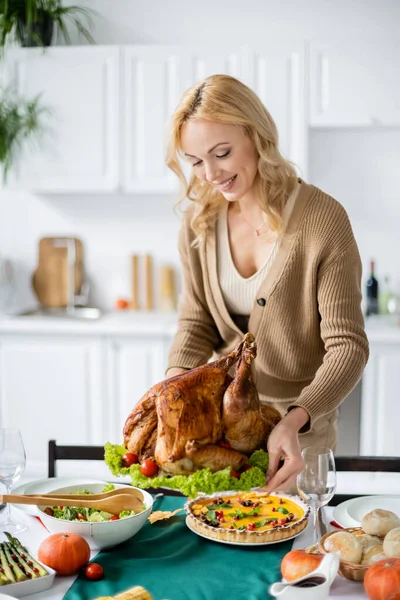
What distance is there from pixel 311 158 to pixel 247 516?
3.03 m

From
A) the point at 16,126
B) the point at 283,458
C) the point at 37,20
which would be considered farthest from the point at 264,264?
the point at 37,20

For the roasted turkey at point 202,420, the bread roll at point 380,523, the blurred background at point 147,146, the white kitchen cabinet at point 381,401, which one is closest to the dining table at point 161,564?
the bread roll at point 380,523

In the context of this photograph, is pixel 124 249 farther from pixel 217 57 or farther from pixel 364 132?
pixel 364 132

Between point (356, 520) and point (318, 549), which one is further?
point (356, 520)

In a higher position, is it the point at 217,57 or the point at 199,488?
the point at 217,57

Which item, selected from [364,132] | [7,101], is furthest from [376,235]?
[7,101]

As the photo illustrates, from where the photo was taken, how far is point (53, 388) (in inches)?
160

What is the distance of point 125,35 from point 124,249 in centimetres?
122

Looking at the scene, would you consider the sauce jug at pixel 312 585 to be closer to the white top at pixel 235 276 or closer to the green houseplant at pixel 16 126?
the white top at pixel 235 276

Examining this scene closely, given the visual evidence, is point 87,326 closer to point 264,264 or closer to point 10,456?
point 264,264

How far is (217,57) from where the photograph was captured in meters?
3.96

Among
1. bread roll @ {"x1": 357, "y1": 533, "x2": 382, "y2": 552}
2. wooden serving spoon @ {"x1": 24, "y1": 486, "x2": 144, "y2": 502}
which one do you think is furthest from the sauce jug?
wooden serving spoon @ {"x1": 24, "y1": 486, "x2": 144, "y2": 502}

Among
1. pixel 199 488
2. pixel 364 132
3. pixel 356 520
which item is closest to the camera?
pixel 199 488

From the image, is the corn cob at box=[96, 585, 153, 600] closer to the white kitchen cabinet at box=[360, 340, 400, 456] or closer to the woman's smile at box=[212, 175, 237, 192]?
the woman's smile at box=[212, 175, 237, 192]
